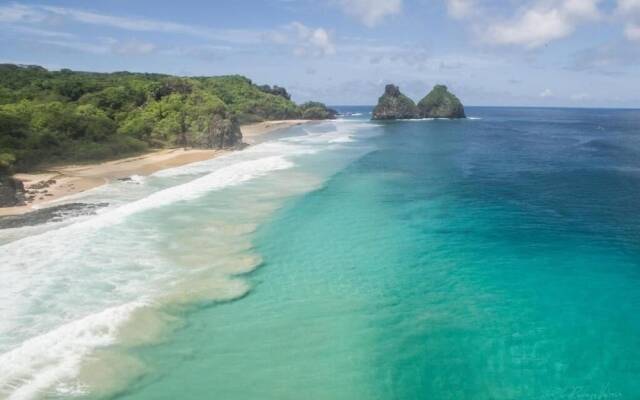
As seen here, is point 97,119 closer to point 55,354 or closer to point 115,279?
point 115,279

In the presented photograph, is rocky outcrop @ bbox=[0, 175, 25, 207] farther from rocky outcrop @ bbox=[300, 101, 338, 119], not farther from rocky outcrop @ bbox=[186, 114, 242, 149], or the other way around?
rocky outcrop @ bbox=[300, 101, 338, 119]

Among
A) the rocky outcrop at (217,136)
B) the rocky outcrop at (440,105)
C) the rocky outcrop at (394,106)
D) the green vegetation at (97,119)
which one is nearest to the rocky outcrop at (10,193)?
the green vegetation at (97,119)

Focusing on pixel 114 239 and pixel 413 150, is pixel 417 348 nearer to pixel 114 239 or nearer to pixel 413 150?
pixel 114 239

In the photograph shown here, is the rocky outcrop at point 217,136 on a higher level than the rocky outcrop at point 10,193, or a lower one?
higher

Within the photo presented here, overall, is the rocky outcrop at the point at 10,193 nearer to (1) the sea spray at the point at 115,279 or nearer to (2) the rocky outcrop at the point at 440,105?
(1) the sea spray at the point at 115,279

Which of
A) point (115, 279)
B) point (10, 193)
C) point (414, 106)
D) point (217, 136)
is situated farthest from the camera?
point (414, 106)

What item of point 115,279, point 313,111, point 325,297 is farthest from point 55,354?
point 313,111
